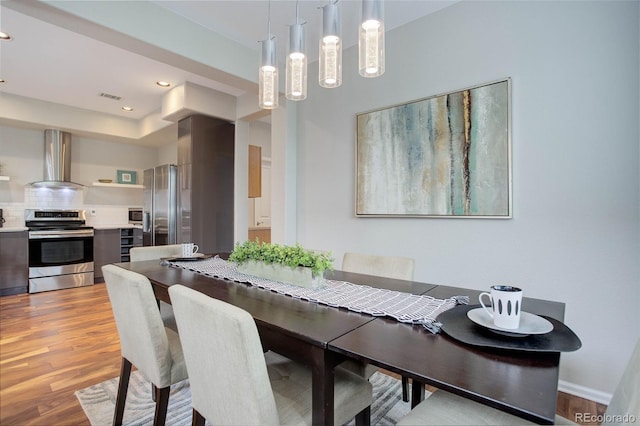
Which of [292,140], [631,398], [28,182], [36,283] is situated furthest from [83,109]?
[631,398]

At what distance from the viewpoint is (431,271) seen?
2.37 meters

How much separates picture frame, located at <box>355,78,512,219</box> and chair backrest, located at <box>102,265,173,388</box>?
1798mm

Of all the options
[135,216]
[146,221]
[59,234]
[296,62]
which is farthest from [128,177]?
[296,62]

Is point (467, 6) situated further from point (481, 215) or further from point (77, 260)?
point (77, 260)

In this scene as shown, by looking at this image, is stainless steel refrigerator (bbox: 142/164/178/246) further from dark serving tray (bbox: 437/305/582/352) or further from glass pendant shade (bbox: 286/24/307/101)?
dark serving tray (bbox: 437/305/582/352)

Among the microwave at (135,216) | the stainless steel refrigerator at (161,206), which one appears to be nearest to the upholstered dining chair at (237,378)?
the stainless steel refrigerator at (161,206)

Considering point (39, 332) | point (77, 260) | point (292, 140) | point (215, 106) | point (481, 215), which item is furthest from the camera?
point (77, 260)

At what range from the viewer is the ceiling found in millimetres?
2318

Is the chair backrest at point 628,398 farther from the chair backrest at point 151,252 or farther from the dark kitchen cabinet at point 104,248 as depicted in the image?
the dark kitchen cabinet at point 104,248

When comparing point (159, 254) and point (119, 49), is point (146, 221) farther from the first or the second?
point (159, 254)

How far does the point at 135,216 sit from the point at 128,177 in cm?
73

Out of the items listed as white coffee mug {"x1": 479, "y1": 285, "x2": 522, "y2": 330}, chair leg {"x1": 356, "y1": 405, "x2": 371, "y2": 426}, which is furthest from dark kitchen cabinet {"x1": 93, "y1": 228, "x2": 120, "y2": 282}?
white coffee mug {"x1": 479, "y1": 285, "x2": 522, "y2": 330}

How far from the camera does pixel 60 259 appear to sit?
433cm

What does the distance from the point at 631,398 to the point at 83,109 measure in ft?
19.4
